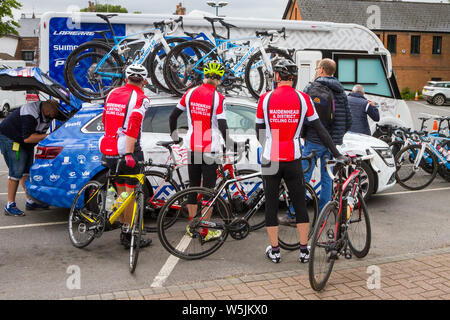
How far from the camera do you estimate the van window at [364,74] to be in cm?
1043

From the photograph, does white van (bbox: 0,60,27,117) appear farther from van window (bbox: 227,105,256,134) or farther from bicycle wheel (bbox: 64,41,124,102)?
van window (bbox: 227,105,256,134)

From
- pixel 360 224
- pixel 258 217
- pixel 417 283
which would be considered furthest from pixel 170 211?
pixel 417 283

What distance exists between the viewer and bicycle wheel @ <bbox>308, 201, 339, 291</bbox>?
14.5 feet

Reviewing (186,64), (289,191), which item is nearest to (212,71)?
(289,191)

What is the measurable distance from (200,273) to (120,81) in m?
4.12

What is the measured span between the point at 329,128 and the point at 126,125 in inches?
101

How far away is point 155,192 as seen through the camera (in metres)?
6.35

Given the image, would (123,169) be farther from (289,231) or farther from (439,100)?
(439,100)

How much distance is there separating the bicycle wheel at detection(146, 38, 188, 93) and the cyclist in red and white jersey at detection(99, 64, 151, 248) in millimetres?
2416

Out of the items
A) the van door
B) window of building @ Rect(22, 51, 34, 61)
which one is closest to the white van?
the van door

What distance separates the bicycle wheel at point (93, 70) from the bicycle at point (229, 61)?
93 centimetres

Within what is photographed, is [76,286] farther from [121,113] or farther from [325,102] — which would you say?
[325,102]

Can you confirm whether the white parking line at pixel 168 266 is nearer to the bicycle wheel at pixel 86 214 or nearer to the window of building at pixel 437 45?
the bicycle wheel at pixel 86 214

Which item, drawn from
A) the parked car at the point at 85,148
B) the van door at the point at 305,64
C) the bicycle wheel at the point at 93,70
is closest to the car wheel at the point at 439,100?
the van door at the point at 305,64
